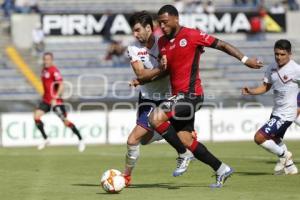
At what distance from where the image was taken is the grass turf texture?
1047cm

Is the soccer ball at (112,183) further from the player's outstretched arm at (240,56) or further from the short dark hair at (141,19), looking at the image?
the player's outstretched arm at (240,56)

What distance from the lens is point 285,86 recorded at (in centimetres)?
1297

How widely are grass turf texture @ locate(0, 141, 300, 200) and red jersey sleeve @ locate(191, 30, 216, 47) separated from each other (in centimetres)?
190

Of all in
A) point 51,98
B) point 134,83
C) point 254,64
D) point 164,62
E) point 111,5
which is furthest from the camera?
point 111,5

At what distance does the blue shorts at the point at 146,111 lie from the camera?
11.5 m

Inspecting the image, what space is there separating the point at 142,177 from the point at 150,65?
8.14ft

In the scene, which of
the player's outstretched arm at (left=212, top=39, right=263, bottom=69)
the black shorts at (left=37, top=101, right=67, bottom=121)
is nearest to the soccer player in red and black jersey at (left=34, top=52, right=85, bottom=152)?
the black shorts at (left=37, top=101, right=67, bottom=121)

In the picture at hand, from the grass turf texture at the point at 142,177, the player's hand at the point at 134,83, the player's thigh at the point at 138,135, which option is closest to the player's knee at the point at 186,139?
the grass turf texture at the point at 142,177

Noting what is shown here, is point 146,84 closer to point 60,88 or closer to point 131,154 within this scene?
point 131,154

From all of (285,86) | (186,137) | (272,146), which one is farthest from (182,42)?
(272,146)

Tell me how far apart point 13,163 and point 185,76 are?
21.6 feet

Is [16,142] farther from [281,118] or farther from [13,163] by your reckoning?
[281,118]

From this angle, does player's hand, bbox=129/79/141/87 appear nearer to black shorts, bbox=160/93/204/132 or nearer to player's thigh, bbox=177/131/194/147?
black shorts, bbox=160/93/204/132

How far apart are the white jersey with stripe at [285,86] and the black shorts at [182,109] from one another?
2.44 metres
